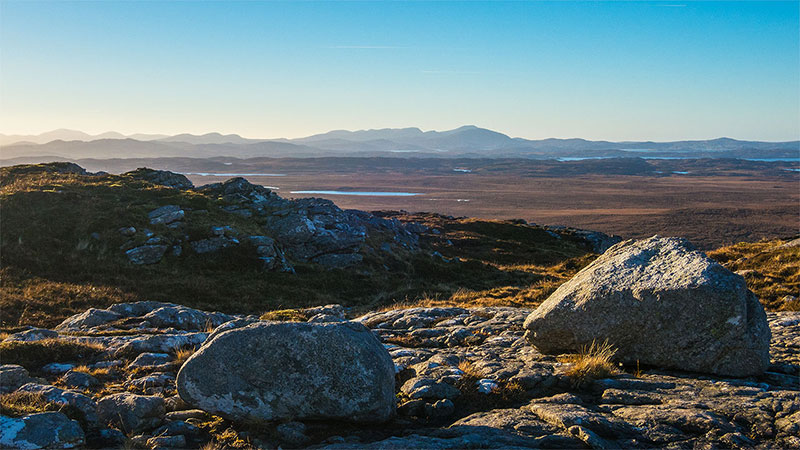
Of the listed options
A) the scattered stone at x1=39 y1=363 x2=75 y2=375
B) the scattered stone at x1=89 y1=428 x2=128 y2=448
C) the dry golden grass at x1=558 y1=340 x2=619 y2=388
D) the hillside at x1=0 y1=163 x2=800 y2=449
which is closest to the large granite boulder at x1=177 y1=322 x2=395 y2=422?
the hillside at x1=0 y1=163 x2=800 y2=449

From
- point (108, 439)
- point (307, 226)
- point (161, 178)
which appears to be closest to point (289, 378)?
point (108, 439)

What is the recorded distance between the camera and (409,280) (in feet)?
99.9

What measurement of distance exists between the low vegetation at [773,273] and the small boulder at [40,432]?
18.9 metres

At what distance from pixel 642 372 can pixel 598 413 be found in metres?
2.35

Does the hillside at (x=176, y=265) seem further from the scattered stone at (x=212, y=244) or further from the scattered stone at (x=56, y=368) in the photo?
the scattered stone at (x=56, y=368)

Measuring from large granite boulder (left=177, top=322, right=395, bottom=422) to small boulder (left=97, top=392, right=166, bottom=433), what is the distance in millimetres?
428

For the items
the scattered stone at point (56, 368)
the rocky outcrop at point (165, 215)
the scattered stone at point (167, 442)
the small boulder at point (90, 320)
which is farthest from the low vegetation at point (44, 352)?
the rocky outcrop at point (165, 215)

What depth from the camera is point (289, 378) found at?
691 cm

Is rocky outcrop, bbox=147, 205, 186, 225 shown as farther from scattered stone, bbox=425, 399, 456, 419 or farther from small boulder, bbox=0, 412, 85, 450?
scattered stone, bbox=425, 399, 456, 419

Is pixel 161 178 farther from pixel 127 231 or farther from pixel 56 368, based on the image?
pixel 56 368

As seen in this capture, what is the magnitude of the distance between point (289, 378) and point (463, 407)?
9.28 feet

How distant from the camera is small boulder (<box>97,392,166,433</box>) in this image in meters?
6.80

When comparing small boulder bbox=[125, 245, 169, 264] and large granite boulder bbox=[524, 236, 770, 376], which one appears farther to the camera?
small boulder bbox=[125, 245, 169, 264]

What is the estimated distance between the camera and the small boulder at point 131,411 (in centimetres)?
680
